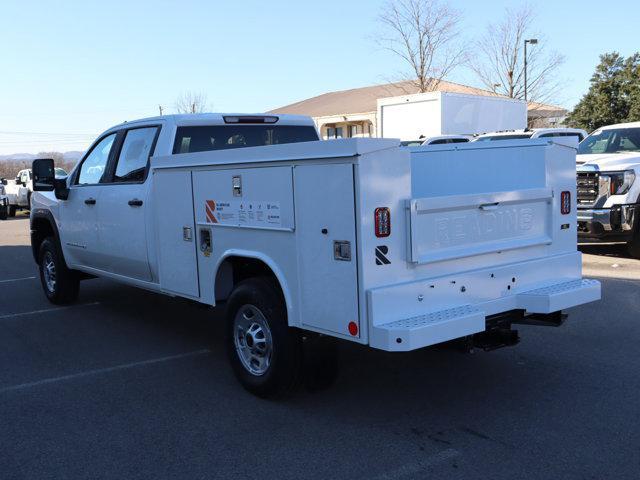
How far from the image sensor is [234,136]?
259 inches

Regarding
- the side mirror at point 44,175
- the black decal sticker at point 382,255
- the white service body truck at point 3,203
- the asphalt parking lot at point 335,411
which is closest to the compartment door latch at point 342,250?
the black decal sticker at point 382,255

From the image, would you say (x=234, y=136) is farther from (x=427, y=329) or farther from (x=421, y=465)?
(x=421, y=465)

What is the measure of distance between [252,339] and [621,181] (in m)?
7.78

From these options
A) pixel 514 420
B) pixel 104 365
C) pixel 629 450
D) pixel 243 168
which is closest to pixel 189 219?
pixel 243 168

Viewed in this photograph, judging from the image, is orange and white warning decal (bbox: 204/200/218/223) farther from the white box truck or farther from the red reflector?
the white box truck

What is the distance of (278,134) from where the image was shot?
22.4 ft

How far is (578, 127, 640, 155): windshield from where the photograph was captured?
12070 millimetres

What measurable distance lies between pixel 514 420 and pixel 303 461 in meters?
1.44

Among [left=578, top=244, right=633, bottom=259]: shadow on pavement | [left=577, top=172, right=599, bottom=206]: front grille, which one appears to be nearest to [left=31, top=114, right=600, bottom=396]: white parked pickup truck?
[left=577, top=172, right=599, bottom=206]: front grille

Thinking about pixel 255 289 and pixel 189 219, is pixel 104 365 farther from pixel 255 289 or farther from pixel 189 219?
pixel 255 289

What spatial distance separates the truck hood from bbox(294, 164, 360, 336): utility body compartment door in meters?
7.90

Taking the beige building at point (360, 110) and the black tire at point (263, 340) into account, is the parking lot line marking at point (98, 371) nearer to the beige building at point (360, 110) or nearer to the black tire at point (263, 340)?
the black tire at point (263, 340)

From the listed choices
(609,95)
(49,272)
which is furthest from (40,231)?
(609,95)

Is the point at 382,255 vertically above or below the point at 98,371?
above
